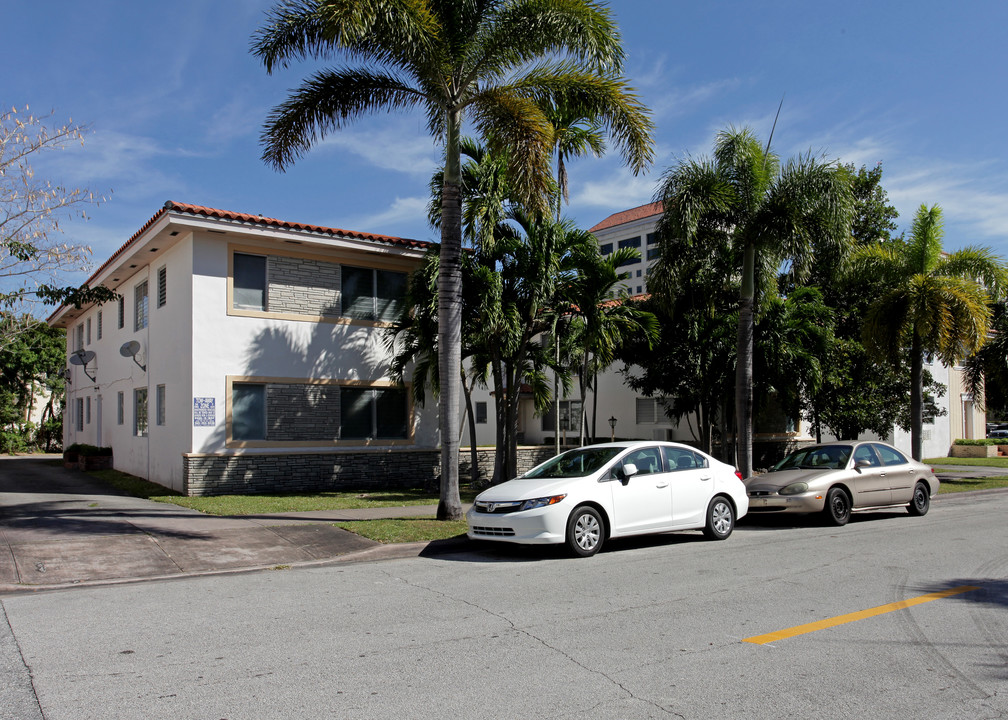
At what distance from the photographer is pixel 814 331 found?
21906mm

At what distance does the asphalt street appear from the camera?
4770mm

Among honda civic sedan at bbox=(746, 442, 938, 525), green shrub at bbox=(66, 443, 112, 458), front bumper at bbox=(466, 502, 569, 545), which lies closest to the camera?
front bumper at bbox=(466, 502, 569, 545)

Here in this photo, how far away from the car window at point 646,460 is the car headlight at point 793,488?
10.5ft

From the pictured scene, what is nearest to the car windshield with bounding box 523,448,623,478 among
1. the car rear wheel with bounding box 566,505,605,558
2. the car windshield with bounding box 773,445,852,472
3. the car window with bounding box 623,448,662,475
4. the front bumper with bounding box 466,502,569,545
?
the car window with bounding box 623,448,662,475

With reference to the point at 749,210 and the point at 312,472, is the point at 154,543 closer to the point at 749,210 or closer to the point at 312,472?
the point at 312,472

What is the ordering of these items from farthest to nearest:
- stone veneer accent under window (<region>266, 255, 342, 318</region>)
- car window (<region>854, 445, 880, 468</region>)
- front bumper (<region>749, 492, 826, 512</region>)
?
1. stone veneer accent under window (<region>266, 255, 342, 318</region>)
2. car window (<region>854, 445, 880, 468</region>)
3. front bumper (<region>749, 492, 826, 512</region>)

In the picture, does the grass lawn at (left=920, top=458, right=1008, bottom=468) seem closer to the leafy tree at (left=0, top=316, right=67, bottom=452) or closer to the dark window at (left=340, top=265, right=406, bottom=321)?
the dark window at (left=340, top=265, right=406, bottom=321)

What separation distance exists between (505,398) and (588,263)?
3.65 m

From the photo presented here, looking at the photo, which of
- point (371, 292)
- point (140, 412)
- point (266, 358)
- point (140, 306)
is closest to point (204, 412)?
point (266, 358)

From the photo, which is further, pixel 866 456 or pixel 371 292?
pixel 371 292

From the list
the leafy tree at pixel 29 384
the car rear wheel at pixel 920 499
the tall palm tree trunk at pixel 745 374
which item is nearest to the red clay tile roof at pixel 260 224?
the tall palm tree trunk at pixel 745 374

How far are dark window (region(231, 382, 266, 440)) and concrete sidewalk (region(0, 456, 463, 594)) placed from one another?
3.13 m

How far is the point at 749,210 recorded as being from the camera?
17156mm

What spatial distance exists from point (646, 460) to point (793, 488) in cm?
352
